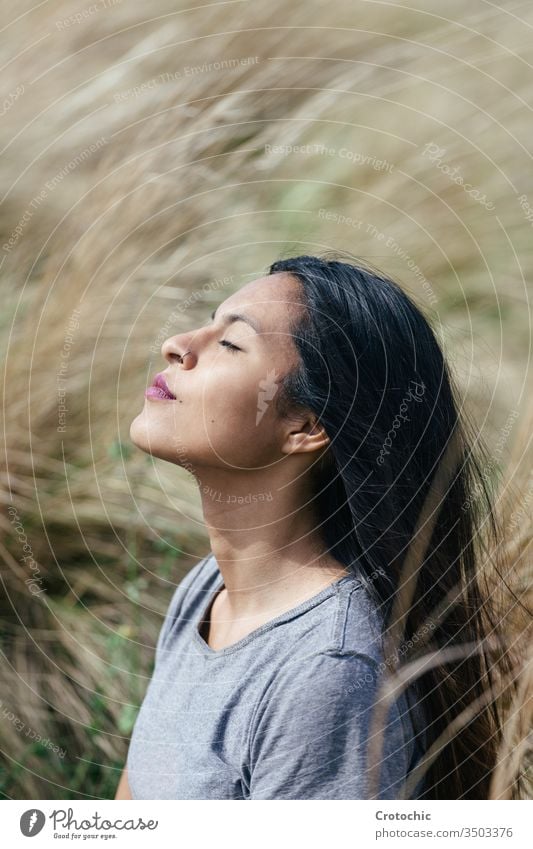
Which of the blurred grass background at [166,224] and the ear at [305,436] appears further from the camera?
the blurred grass background at [166,224]

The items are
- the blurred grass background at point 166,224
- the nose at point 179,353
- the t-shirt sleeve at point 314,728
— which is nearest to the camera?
the t-shirt sleeve at point 314,728

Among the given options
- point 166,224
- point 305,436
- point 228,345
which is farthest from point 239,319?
point 166,224

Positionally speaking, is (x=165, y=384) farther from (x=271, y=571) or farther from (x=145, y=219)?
(x=145, y=219)

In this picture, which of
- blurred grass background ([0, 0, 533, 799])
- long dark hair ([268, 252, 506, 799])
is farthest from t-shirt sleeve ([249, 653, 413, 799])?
blurred grass background ([0, 0, 533, 799])

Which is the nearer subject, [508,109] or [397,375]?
[397,375]

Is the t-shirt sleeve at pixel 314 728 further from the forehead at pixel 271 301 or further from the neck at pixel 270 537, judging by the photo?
the forehead at pixel 271 301

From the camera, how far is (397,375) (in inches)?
36.0

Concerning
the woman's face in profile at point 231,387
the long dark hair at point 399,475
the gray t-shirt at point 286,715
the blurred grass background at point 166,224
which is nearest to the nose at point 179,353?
the woman's face in profile at point 231,387

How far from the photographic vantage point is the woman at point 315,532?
85cm

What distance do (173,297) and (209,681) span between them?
720 mm

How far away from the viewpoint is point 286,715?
2.70 ft
